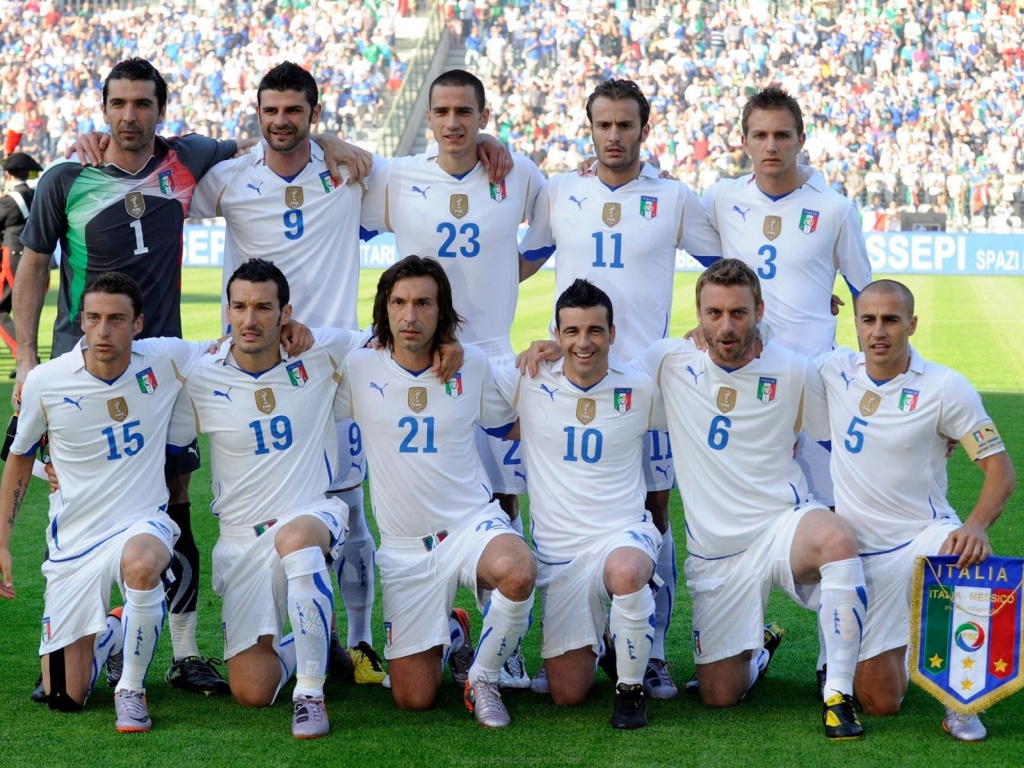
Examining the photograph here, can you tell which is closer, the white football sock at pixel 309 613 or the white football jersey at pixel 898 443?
the white football sock at pixel 309 613

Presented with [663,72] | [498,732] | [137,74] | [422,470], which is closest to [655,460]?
[422,470]

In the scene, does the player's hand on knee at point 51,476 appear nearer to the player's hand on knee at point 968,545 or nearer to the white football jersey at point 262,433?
the white football jersey at point 262,433

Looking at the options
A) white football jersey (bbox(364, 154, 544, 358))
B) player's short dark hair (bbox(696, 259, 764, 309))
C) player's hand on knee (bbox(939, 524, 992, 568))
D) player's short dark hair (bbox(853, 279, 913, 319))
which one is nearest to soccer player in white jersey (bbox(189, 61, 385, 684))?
white football jersey (bbox(364, 154, 544, 358))

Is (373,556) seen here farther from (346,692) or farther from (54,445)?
(54,445)

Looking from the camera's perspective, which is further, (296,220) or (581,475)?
(296,220)

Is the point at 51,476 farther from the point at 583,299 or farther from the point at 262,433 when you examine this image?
the point at 583,299

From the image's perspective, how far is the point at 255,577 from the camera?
466cm

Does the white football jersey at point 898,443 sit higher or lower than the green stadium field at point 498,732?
higher

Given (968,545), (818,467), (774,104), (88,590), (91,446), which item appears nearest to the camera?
(968,545)

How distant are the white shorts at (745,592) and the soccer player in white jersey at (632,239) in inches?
18.5

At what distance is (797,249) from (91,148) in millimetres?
2851

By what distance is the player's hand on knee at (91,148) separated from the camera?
16.6 ft

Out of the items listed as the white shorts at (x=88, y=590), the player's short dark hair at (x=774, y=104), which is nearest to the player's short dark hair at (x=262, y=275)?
the white shorts at (x=88, y=590)

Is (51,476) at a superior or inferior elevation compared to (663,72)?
inferior
